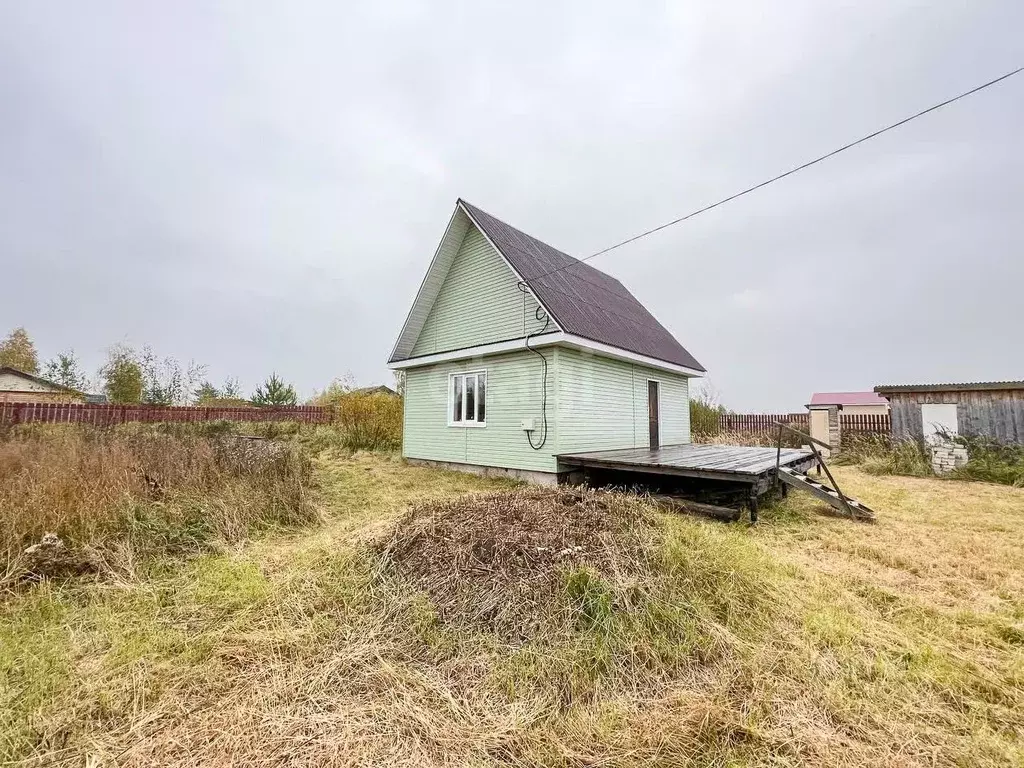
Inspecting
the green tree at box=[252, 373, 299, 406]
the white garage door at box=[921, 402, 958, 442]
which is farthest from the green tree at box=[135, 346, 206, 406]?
the white garage door at box=[921, 402, 958, 442]

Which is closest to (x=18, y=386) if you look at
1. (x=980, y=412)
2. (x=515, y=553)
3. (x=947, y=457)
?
(x=515, y=553)

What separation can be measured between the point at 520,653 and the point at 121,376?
82.8 feet

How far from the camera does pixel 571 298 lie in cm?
977

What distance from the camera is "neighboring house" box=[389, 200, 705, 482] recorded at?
861cm

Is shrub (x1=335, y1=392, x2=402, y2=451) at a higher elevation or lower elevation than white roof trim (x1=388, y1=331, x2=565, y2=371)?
lower

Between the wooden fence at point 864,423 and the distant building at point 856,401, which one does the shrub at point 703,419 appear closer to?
the wooden fence at point 864,423

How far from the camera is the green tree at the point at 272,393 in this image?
23.1 m

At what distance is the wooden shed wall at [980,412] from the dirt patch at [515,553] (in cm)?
1315

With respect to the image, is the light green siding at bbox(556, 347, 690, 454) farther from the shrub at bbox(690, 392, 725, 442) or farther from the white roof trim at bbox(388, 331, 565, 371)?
the shrub at bbox(690, 392, 725, 442)

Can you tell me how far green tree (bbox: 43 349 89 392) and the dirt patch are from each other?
26.5 metres

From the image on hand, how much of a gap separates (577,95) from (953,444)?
13909mm

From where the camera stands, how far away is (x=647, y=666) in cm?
245

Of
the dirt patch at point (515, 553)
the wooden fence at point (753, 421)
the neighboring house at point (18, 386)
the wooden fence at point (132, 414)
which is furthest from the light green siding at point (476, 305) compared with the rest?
the neighboring house at point (18, 386)

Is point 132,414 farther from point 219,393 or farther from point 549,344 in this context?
point 549,344
